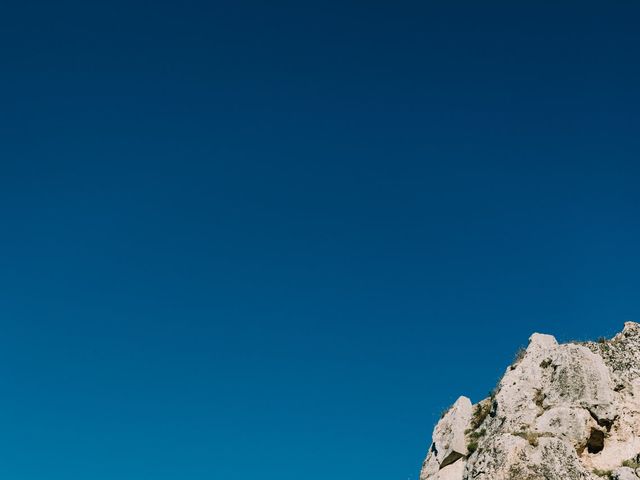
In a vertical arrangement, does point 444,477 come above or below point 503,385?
below

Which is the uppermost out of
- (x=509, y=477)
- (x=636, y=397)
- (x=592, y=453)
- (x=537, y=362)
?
(x=537, y=362)

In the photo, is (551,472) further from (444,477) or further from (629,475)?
(444,477)

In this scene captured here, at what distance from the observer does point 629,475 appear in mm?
22719

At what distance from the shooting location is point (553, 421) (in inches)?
1028

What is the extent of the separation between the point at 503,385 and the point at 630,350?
266 inches

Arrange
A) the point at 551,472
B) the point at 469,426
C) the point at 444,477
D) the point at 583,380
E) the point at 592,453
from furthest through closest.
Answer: the point at 469,426 < the point at 444,477 < the point at 583,380 < the point at 592,453 < the point at 551,472

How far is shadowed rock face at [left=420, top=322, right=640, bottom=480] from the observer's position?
23.4 meters

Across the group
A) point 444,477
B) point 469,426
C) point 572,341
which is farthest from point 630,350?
point 444,477

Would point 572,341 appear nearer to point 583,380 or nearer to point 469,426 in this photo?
point 583,380

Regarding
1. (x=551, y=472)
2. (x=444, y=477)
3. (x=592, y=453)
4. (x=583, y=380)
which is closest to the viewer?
(x=551, y=472)

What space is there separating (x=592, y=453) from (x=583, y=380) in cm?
362

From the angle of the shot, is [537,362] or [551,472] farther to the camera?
[537,362]

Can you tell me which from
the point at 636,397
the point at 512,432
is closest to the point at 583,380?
the point at 636,397

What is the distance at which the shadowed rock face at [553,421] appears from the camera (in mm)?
23391
